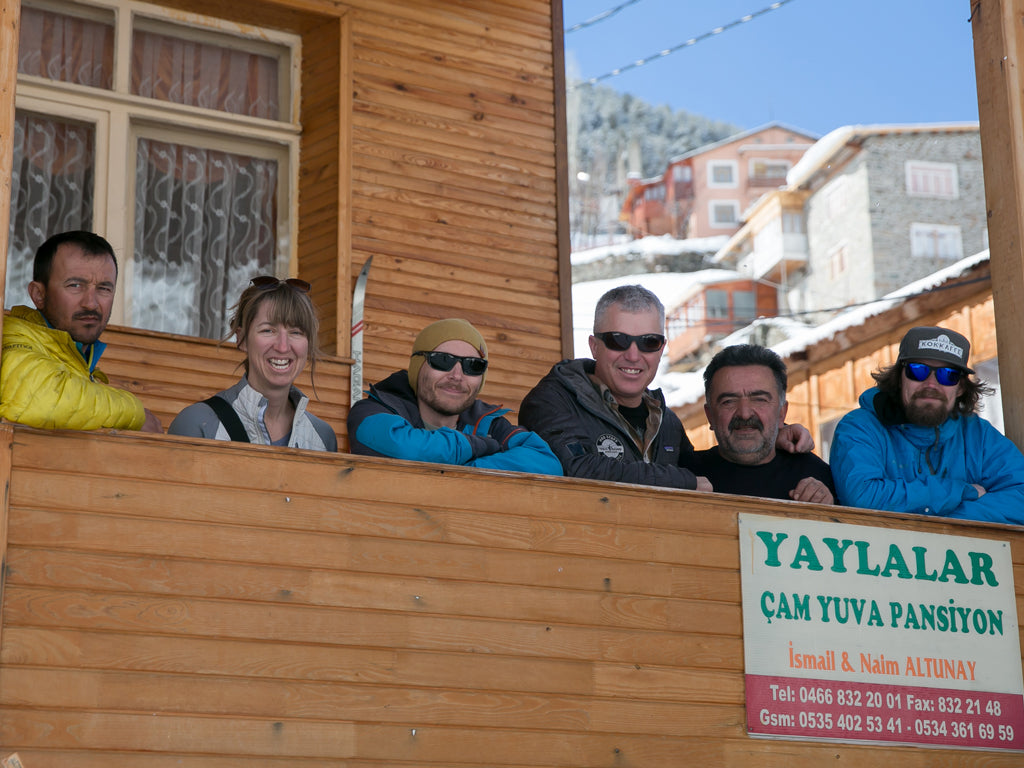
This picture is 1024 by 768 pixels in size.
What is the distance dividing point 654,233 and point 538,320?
210ft

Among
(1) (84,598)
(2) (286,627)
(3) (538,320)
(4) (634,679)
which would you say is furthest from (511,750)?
(3) (538,320)

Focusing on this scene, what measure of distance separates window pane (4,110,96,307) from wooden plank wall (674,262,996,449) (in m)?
11.3

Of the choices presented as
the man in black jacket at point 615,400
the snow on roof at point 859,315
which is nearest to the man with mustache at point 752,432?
the man in black jacket at point 615,400

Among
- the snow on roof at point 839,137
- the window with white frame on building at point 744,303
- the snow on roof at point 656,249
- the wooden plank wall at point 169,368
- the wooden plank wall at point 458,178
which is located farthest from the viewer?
the snow on roof at point 656,249

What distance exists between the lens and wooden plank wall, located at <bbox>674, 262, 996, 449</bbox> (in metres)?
16.0

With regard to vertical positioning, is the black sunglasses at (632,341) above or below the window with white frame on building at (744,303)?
below

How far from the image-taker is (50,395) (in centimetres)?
323

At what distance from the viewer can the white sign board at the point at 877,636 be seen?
13.1 ft

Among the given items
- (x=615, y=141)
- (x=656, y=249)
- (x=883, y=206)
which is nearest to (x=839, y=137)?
(x=883, y=206)

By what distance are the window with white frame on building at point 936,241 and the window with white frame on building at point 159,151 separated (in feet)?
134

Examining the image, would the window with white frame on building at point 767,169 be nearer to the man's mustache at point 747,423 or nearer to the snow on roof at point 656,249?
the snow on roof at point 656,249

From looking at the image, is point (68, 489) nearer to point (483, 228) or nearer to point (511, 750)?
point (511, 750)

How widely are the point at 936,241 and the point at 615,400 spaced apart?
4328cm

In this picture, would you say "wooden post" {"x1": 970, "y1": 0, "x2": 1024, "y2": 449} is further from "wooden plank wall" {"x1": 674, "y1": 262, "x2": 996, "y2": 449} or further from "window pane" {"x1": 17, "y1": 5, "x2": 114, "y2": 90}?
"wooden plank wall" {"x1": 674, "y1": 262, "x2": 996, "y2": 449}
